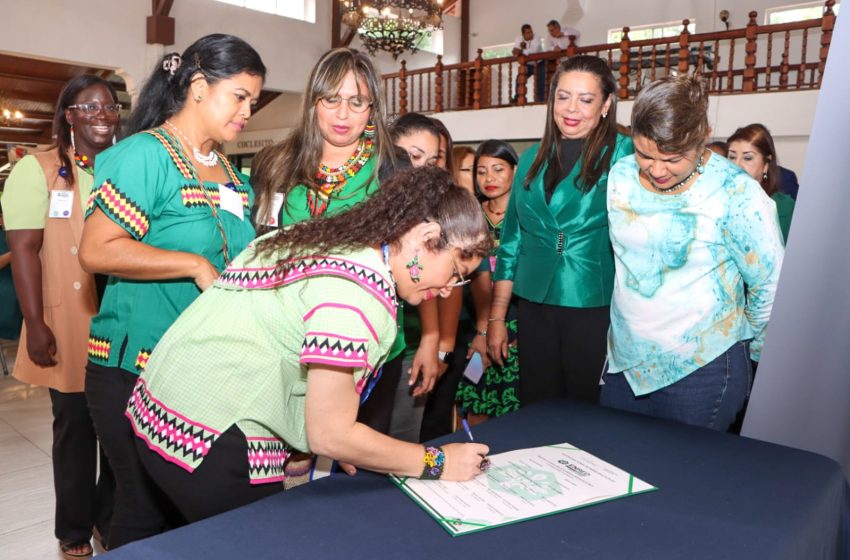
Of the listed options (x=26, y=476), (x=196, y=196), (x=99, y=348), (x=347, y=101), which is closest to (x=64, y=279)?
(x=99, y=348)

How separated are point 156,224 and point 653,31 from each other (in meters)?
11.2

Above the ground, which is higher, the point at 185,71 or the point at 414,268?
the point at 185,71

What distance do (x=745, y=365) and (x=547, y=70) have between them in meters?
8.14

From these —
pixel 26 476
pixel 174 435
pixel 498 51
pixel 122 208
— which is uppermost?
pixel 498 51

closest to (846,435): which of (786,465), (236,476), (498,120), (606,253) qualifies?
(786,465)

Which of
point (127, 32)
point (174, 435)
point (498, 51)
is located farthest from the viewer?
point (498, 51)

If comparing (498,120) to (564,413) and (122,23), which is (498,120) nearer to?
(122,23)

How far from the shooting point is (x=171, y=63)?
1535 millimetres

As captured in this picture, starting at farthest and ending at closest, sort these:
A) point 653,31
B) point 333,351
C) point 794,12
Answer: point 653,31
point 794,12
point 333,351

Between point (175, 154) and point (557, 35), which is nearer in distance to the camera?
point (175, 154)

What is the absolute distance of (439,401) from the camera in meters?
2.42

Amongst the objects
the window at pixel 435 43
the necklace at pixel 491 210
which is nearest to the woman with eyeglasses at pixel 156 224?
the necklace at pixel 491 210

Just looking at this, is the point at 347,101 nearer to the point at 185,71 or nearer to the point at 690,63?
the point at 185,71

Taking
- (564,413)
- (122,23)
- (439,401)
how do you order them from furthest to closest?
(122,23)
(439,401)
(564,413)
